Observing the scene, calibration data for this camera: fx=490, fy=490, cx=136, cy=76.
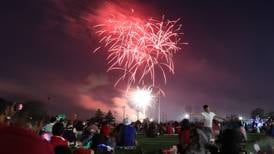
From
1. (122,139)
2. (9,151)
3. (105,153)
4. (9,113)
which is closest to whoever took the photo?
(9,151)

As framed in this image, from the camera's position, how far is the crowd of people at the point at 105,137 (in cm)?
187

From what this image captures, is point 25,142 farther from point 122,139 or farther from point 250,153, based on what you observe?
point 122,139

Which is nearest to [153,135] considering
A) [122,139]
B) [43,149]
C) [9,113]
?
[122,139]

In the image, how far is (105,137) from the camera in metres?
20.0

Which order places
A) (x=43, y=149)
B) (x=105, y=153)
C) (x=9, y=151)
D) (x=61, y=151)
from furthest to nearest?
(x=105, y=153) → (x=61, y=151) → (x=43, y=149) → (x=9, y=151)

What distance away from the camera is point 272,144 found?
20.2 meters

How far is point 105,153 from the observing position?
1897cm

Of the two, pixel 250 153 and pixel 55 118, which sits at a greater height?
pixel 55 118

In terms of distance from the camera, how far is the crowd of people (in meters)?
1.87

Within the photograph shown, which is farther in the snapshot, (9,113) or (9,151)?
(9,113)

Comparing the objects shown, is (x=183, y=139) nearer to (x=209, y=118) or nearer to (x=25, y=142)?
(x=209, y=118)

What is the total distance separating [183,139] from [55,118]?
18.9ft

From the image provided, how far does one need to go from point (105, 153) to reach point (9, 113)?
828 cm

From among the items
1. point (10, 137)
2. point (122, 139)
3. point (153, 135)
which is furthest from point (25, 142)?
point (153, 135)
